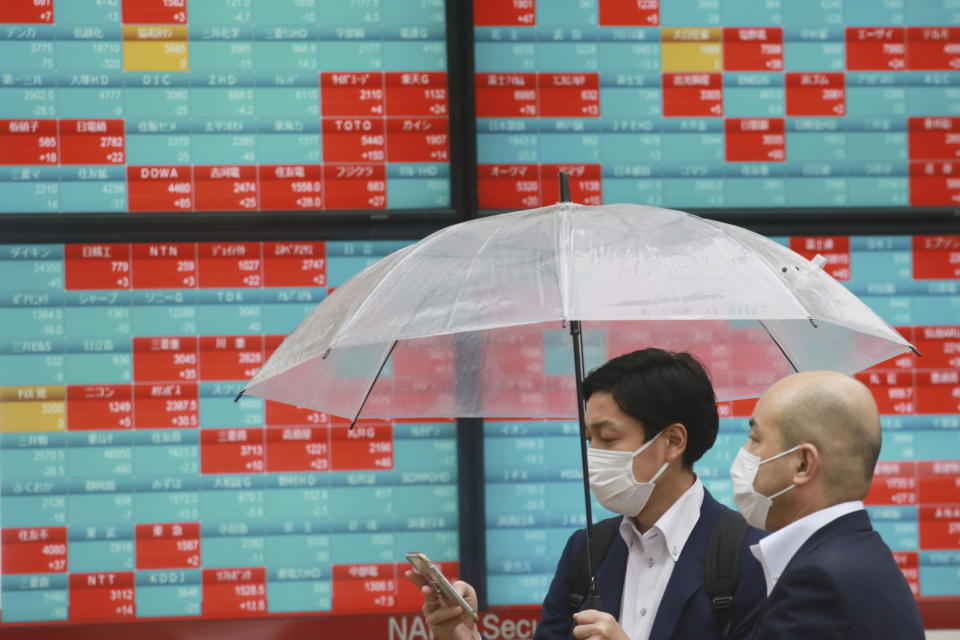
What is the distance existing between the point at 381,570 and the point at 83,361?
1.45 meters

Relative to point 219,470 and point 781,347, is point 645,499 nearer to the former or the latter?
point 781,347

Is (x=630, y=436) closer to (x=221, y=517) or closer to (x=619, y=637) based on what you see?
(x=619, y=637)

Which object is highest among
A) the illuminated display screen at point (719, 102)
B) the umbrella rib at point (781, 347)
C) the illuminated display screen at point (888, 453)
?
the illuminated display screen at point (719, 102)

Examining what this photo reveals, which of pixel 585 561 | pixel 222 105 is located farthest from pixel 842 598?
pixel 222 105

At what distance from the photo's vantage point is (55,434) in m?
4.36

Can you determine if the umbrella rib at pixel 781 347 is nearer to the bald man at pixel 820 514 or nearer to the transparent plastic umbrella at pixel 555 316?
the transparent plastic umbrella at pixel 555 316

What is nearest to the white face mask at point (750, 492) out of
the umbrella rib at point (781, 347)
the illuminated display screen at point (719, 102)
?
the umbrella rib at point (781, 347)

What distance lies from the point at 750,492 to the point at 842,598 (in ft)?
1.16

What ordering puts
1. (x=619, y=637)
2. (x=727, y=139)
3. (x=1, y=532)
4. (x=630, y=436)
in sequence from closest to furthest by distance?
(x=619, y=637)
(x=630, y=436)
(x=1, y=532)
(x=727, y=139)

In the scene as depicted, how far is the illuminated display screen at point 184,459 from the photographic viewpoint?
14.3 feet

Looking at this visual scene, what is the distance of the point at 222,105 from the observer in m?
4.49

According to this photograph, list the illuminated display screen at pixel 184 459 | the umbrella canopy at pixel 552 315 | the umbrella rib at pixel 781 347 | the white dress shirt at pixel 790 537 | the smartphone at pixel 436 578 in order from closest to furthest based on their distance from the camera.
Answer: the white dress shirt at pixel 790 537, the umbrella canopy at pixel 552 315, the smartphone at pixel 436 578, the umbrella rib at pixel 781 347, the illuminated display screen at pixel 184 459

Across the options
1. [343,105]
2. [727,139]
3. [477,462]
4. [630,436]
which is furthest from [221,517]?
[727,139]

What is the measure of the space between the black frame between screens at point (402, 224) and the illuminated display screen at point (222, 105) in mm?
59
